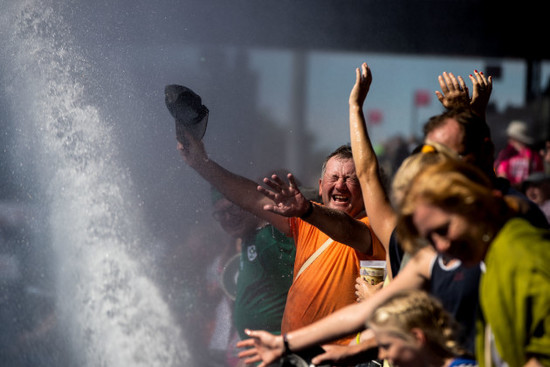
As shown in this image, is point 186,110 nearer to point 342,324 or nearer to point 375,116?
point 342,324

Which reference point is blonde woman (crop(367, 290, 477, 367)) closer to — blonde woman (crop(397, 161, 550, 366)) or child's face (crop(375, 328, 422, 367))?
child's face (crop(375, 328, 422, 367))

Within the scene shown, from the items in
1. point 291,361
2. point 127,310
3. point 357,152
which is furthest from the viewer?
point 127,310

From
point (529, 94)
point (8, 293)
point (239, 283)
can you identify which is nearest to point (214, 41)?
point (239, 283)

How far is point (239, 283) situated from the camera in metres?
4.28

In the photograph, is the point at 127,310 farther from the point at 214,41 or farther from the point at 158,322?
the point at 214,41

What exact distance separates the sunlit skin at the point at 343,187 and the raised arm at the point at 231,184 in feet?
0.99

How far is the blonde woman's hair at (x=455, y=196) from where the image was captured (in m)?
1.74

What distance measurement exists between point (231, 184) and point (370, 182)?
3.12 ft

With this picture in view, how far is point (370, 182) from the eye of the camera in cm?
272

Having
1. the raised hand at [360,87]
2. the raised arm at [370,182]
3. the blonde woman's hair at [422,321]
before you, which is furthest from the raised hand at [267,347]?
the raised hand at [360,87]

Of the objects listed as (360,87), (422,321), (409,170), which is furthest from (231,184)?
(422,321)

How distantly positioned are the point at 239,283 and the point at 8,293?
140cm

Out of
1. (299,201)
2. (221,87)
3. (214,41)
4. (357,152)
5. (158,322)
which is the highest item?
(214,41)

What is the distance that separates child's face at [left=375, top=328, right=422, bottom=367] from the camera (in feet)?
6.34
